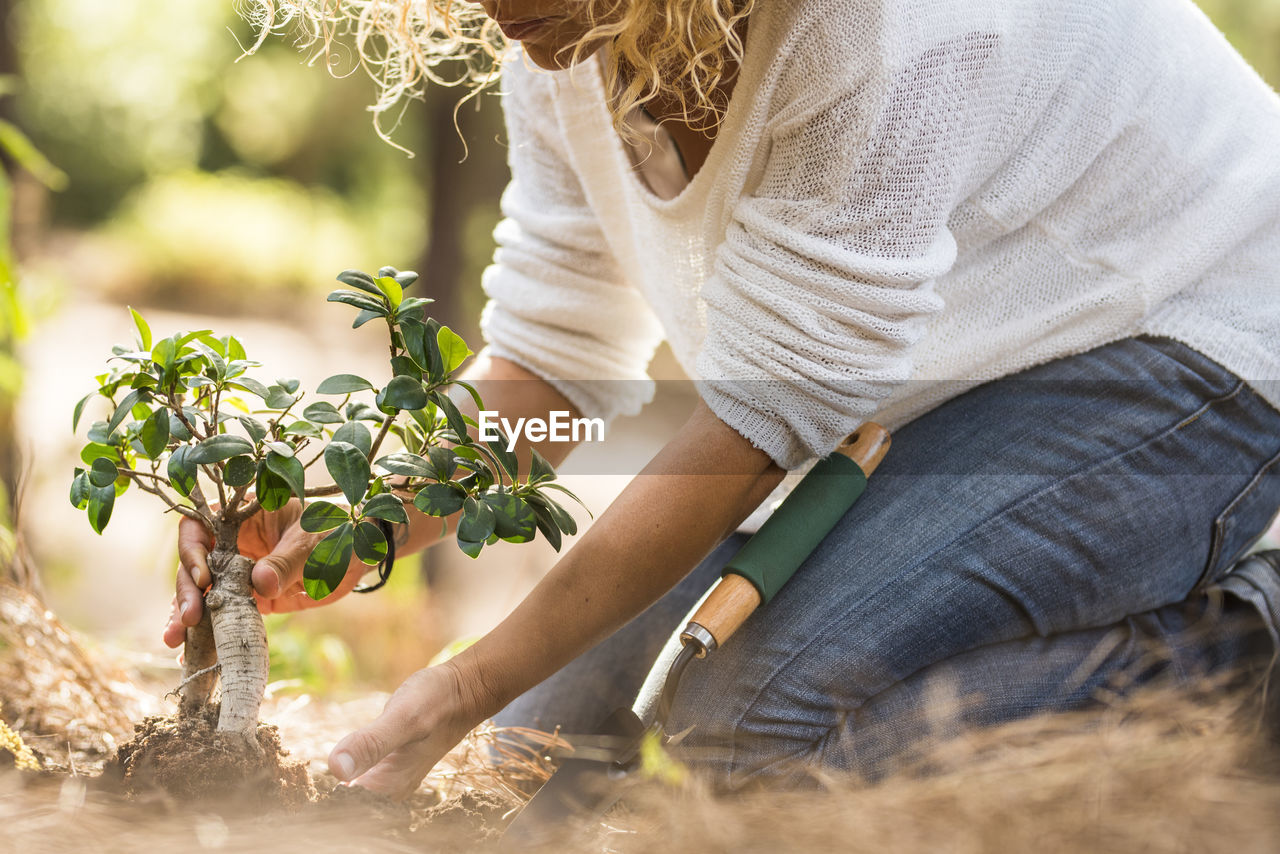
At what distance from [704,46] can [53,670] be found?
1.00m

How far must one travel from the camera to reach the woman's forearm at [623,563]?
0.87 m

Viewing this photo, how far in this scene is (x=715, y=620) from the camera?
0.89 meters

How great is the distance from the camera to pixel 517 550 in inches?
171

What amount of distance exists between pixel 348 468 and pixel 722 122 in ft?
1.64

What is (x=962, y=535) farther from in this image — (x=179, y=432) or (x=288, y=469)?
(x=179, y=432)

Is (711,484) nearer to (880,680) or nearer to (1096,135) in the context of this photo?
(880,680)

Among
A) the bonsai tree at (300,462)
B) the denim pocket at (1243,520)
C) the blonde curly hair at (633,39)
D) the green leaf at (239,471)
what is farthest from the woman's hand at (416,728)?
the denim pocket at (1243,520)

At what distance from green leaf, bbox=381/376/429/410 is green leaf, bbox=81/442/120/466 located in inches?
10.4

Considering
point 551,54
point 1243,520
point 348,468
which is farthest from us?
point 1243,520

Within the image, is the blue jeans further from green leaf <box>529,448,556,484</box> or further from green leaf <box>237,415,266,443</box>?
green leaf <box>237,415,266,443</box>

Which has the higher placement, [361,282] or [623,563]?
[361,282]

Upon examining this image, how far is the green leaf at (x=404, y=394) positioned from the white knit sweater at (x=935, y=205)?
0.27m

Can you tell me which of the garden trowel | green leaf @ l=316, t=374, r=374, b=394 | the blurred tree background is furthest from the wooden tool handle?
the blurred tree background

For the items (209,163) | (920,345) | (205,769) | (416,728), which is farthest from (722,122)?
(209,163)
